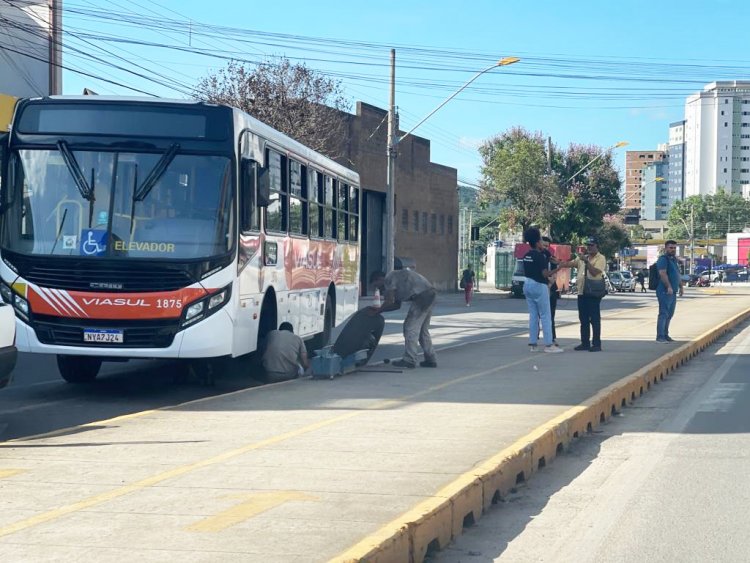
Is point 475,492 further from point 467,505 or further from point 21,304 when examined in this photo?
point 21,304

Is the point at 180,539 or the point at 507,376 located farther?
the point at 507,376

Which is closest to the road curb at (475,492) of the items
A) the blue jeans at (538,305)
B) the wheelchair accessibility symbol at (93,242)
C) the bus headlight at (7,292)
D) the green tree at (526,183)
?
the wheelchair accessibility symbol at (93,242)

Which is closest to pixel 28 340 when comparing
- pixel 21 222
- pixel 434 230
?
pixel 21 222

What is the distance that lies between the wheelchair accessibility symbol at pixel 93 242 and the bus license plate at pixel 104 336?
0.83 metres

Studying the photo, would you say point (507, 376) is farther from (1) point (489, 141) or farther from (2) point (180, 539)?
(1) point (489, 141)

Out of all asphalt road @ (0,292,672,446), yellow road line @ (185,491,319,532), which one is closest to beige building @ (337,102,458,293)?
asphalt road @ (0,292,672,446)

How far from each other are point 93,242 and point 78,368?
2.53 metres

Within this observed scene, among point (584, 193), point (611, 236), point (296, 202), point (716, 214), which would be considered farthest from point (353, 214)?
point (716, 214)

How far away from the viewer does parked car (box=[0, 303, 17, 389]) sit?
9477 millimetres

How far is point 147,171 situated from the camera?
40.0 feet

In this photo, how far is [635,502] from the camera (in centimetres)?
736

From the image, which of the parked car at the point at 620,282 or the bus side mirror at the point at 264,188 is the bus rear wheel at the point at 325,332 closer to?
the bus side mirror at the point at 264,188

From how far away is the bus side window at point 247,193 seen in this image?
1255cm

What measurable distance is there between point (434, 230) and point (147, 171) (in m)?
52.8
